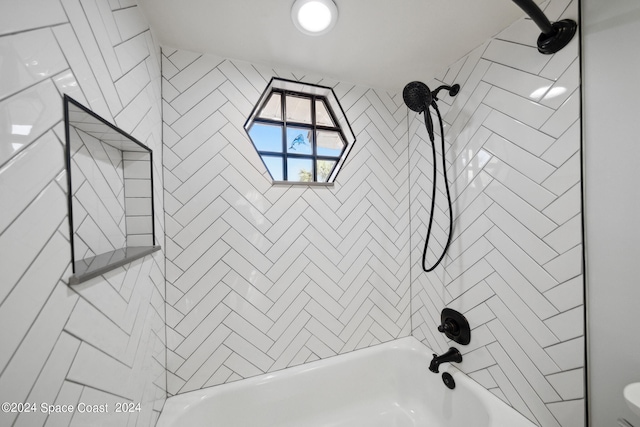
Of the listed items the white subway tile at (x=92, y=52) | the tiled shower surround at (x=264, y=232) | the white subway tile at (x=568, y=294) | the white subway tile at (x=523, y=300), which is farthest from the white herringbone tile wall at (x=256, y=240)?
the white subway tile at (x=568, y=294)

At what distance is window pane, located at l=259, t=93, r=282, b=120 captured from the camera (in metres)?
1.51

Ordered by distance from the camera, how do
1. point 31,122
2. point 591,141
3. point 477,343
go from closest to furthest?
1. point 31,122
2. point 591,141
3. point 477,343

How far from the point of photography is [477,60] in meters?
1.21

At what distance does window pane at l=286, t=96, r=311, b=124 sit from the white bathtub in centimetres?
166

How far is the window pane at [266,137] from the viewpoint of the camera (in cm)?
138

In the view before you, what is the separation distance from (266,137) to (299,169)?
1.02 feet

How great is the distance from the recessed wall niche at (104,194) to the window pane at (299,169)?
2.53 ft

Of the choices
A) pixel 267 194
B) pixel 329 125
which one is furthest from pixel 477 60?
pixel 267 194

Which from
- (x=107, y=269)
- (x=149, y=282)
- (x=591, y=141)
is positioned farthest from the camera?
(x=149, y=282)

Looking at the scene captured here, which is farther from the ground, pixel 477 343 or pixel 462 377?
pixel 477 343

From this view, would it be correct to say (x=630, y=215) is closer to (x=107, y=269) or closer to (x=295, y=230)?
(x=295, y=230)

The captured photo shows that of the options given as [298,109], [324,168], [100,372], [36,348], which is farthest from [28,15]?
[324,168]

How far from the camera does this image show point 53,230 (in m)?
0.49

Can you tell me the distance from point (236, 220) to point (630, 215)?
161 centimetres
